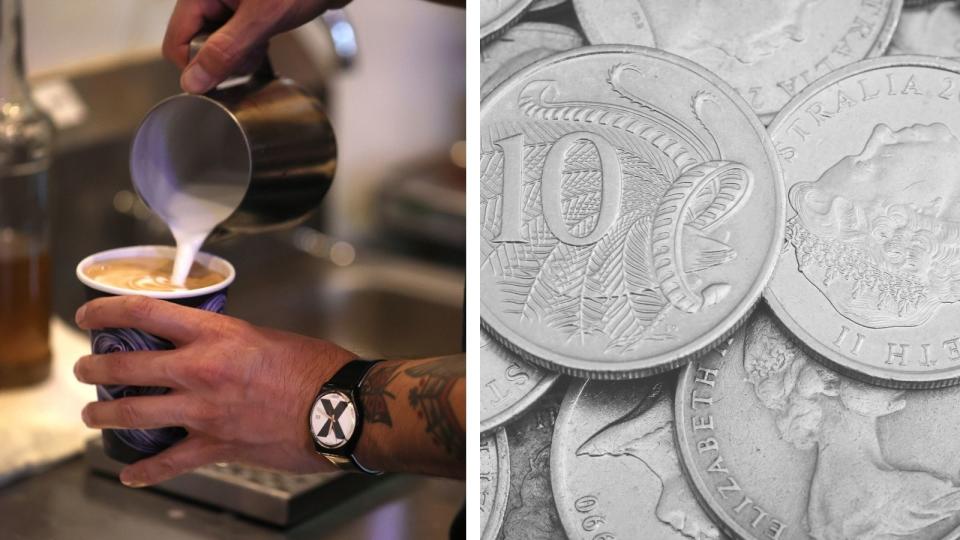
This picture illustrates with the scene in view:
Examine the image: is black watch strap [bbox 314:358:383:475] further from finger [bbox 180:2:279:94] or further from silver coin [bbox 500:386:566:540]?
finger [bbox 180:2:279:94]

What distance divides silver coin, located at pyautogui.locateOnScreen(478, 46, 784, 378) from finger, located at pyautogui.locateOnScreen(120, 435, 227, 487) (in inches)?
11.6

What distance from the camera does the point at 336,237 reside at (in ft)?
7.80

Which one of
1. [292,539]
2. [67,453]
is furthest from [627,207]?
[67,453]

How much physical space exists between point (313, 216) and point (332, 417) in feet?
3.99

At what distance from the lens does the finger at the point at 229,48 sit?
0.91 meters

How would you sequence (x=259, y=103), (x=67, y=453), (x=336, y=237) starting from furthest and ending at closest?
1. (x=336, y=237)
2. (x=67, y=453)
3. (x=259, y=103)

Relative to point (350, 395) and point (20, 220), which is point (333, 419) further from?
point (20, 220)

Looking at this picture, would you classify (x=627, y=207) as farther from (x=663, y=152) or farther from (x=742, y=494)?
(x=742, y=494)

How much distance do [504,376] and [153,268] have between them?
15.3 inches

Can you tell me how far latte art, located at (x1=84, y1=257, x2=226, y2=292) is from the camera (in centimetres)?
90

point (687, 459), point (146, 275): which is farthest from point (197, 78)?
point (687, 459)

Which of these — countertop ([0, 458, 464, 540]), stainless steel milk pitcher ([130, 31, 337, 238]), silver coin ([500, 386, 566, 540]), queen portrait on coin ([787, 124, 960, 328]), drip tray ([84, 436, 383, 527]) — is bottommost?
countertop ([0, 458, 464, 540])

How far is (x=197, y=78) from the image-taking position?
910 millimetres

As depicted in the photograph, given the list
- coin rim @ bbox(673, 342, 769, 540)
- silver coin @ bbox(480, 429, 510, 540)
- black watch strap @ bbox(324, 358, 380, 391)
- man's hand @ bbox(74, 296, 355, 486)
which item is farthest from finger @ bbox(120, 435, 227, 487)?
coin rim @ bbox(673, 342, 769, 540)
